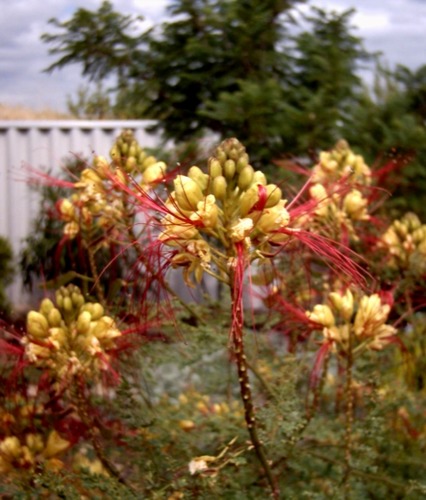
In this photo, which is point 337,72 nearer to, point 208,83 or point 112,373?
point 208,83

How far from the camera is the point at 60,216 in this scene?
6.55ft

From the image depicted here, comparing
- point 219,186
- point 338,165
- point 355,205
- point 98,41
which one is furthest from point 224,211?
point 98,41

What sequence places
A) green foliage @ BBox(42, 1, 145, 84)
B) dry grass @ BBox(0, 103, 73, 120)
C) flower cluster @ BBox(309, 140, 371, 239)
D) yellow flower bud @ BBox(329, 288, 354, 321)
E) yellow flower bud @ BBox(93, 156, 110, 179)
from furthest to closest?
dry grass @ BBox(0, 103, 73, 120) < green foliage @ BBox(42, 1, 145, 84) < flower cluster @ BBox(309, 140, 371, 239) < yellow flower bud @ BBox(93, 156, 110, 179) < yellow flower bud @ BBox(329, 288, 354, 321)

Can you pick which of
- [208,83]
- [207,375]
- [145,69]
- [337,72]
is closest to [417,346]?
[207,375]

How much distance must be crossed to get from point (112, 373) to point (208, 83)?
15.3 ft

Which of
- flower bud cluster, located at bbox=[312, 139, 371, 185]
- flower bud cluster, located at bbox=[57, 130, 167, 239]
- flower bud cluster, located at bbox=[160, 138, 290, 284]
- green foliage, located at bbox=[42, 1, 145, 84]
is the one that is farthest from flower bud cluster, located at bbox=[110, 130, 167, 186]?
green foliage, located at bbox=[42, 1, 145, 84]

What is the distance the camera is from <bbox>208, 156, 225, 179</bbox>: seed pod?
116 cm

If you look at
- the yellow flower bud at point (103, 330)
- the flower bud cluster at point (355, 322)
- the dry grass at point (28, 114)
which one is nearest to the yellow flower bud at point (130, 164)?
the yellow flower bud at point (103, 330)

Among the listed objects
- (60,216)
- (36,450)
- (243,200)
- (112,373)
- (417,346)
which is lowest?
(417,346)

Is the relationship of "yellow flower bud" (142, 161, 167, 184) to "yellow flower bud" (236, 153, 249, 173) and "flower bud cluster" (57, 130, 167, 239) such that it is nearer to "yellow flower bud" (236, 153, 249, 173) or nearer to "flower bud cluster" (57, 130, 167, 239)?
"flower bud cluster" (57, 130, 167, 239)

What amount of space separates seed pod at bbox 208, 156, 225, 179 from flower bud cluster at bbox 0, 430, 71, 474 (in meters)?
0.76

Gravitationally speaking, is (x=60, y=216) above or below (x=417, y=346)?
above

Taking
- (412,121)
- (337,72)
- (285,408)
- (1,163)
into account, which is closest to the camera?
(285,408)

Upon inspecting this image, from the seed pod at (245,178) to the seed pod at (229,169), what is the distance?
0.01m
